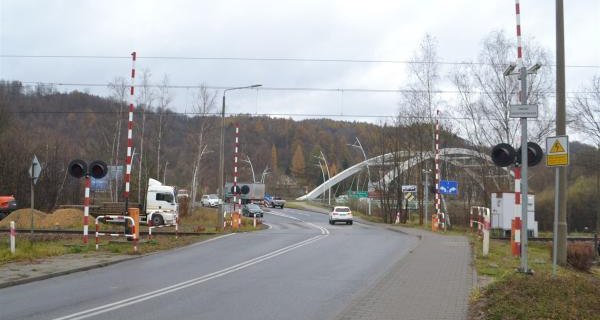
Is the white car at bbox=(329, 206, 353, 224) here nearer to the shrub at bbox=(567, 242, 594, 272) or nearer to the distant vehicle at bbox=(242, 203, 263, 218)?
the distant vehicle at bbox=(242, 203, 263, 218)

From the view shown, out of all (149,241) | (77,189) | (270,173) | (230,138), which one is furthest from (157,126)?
(270,173)

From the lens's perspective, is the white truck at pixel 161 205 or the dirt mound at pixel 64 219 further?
the white truck at pixel 161 205

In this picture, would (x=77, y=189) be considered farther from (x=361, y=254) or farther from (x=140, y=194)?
(x=361, y=254)

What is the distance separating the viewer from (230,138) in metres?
75.9

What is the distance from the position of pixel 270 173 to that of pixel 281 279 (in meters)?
116

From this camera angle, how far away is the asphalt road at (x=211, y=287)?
361 inches

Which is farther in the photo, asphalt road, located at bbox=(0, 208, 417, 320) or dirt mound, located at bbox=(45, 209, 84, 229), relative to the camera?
dirt mound, located at bbox=(45, 209, 84, 229)

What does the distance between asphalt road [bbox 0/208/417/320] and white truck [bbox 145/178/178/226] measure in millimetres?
20711

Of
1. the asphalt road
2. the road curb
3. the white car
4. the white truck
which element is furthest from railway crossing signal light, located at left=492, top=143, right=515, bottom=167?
the white car

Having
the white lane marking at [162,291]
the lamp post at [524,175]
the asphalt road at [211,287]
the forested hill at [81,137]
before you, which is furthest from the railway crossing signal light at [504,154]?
the forested hill at [81,137]

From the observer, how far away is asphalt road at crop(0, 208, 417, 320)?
30.1ft

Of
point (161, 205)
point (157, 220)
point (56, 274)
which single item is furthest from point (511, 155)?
point (161, 205)

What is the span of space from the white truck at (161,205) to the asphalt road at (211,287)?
2071cm

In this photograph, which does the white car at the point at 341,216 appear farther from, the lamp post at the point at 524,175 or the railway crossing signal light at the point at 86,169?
the lamp post at the point at 524,175
